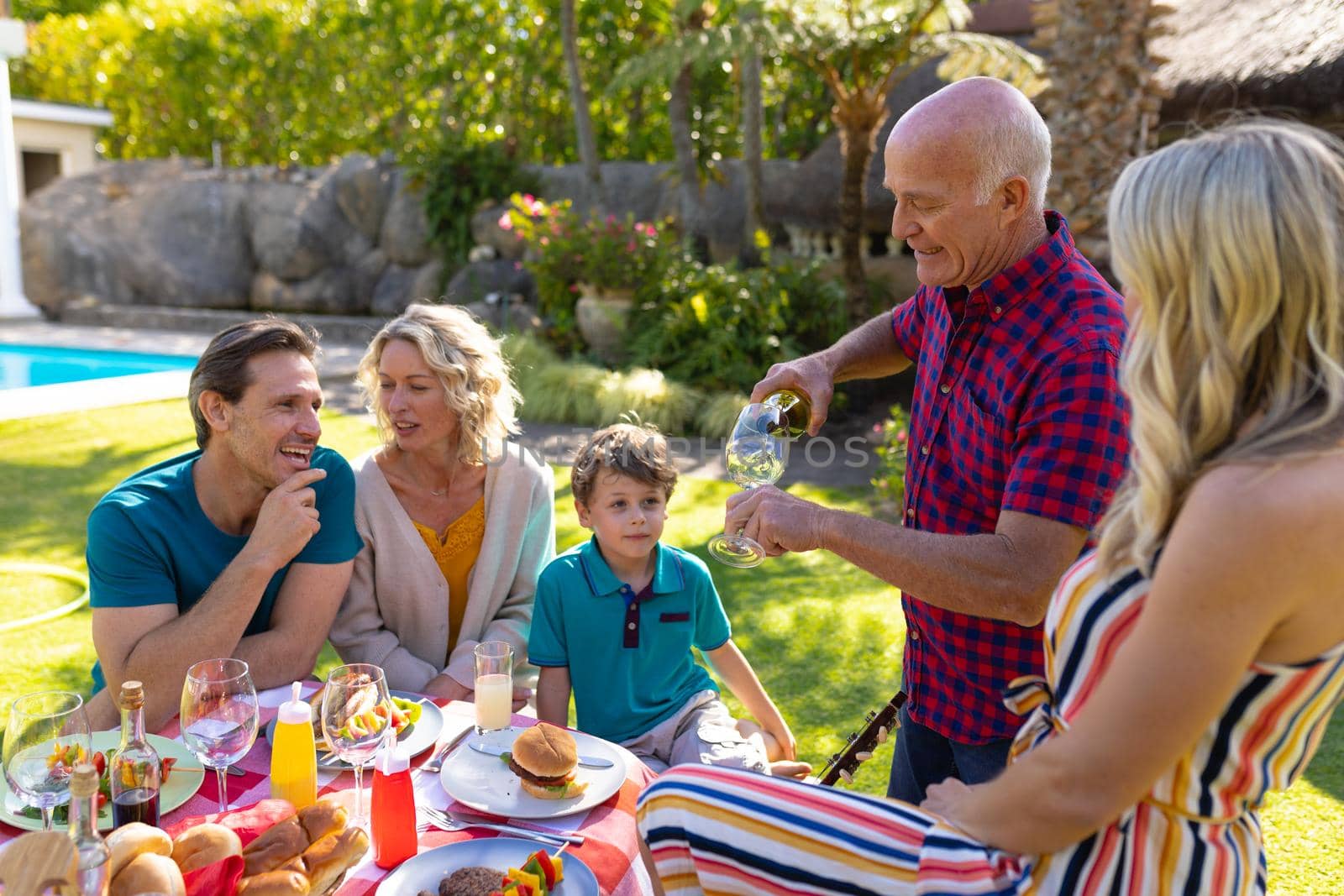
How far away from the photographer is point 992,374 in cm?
227

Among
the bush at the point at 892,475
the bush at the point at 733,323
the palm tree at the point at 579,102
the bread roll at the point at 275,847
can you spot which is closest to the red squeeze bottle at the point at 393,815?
the bread roll at the point at 275,847

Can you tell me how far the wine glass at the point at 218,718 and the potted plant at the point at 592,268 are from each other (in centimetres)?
848

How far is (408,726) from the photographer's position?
227cm

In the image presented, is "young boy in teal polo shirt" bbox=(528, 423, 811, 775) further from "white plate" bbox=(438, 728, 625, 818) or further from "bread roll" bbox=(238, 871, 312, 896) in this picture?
"bread roll" bbox=(238, 871, 312, 896)

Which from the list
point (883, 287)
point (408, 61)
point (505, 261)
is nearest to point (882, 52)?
point (883, 287)

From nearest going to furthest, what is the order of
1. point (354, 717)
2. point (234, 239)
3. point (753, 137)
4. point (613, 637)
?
point (354, 717) → point (613, 637) → point (753, 137) → point (234, 239)

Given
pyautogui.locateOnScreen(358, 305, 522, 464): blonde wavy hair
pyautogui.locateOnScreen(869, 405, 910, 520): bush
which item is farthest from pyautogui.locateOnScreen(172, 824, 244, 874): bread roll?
pyautogui.locateOnScreen(869, 405, 910, 520): bush

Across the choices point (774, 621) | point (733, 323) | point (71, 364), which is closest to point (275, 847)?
point (774, 621)

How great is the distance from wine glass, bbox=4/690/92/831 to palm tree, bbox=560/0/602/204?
11.6 metres

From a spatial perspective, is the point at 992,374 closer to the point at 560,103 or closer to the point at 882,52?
the point at 882,52

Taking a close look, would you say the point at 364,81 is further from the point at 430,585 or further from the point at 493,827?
the point at 493,827

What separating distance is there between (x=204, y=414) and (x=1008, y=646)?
2097mm

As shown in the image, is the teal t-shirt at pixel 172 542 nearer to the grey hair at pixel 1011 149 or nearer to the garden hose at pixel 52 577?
the grey hair at pixel 1011 149

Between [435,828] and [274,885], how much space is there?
1.28 ft
